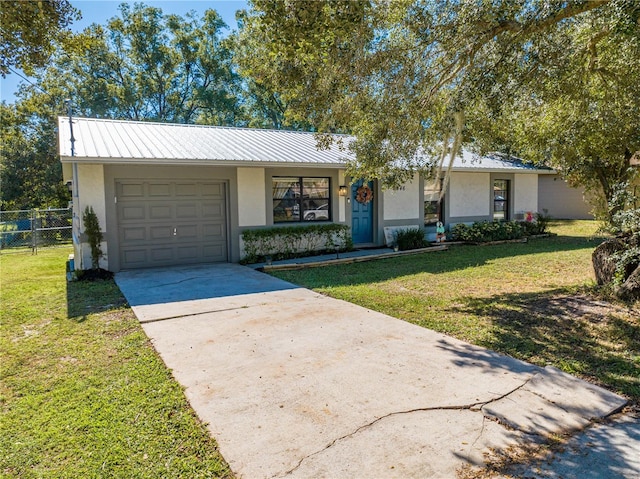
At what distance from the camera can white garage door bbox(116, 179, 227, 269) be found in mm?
9445

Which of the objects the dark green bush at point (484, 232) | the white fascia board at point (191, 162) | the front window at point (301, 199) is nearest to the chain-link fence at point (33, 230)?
the white fascia board at point (191, 162)

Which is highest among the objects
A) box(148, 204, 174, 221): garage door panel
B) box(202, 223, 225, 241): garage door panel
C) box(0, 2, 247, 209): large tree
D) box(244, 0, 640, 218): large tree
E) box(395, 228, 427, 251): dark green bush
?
box(0, 2, 247, 209): large tree

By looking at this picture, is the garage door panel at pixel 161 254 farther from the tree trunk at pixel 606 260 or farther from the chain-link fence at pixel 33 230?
the tree trunk at pixel 606 260

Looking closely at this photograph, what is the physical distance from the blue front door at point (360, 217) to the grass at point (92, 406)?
7699 millimetres

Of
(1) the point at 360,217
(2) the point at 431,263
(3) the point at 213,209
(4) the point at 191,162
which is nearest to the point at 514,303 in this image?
(2) the point at 431,263

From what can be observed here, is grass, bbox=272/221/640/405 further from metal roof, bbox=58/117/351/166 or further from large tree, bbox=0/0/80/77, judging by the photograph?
large tree, bbox=0/0/80/77

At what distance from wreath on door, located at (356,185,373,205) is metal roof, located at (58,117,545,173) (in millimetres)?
1054

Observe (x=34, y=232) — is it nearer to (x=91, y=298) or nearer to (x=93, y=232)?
(x=93, y=232)

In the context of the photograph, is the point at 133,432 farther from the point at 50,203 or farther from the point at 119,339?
the point at 50,203

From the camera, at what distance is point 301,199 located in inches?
453

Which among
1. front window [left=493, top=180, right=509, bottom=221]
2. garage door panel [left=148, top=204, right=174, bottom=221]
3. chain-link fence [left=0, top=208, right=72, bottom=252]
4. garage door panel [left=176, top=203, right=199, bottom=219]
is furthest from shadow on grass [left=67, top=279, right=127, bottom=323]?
front window [left=493, top=180, right=509, bottom=221]

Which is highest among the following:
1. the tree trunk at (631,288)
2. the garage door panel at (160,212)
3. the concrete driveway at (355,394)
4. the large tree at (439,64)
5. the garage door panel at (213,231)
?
the large tree at (439,64)

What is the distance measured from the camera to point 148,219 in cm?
966

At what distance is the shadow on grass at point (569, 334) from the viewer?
12.9 ft
